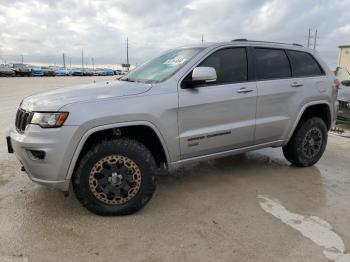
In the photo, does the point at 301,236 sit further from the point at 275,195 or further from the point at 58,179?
the point at 58,179

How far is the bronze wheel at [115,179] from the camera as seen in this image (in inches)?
130

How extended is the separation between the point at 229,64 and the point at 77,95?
1.91 meters

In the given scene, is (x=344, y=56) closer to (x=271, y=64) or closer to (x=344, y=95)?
(x=344, y=95)

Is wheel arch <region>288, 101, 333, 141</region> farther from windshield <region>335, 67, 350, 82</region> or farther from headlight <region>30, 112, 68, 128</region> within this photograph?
windshield <region>335, 67, 350, 82</region>

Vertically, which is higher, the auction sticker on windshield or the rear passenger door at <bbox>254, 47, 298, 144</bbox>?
the auction sticker on windshield

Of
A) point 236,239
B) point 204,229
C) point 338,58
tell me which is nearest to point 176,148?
point 204,229

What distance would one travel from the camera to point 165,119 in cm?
355

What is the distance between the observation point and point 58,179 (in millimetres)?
3150

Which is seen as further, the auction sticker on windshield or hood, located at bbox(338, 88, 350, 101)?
hood, located at bbox(338, 88, 350, 101)

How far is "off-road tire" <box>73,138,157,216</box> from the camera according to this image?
3.23 meters

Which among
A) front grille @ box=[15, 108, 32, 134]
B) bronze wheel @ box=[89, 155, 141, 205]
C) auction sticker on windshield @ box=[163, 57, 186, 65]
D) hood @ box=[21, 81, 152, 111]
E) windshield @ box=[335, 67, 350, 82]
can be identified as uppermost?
auction sticker on windshield @ box=[163, 57, 186, 65]

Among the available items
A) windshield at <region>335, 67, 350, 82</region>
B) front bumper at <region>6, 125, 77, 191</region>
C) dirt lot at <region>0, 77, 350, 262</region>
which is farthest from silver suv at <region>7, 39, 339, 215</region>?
windshield at <region>335, 67, 350, 82</region>

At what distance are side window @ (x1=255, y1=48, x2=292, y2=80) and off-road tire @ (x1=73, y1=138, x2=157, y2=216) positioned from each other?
6.49ft

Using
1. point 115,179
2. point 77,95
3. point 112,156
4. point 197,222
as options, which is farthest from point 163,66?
point 197,222
